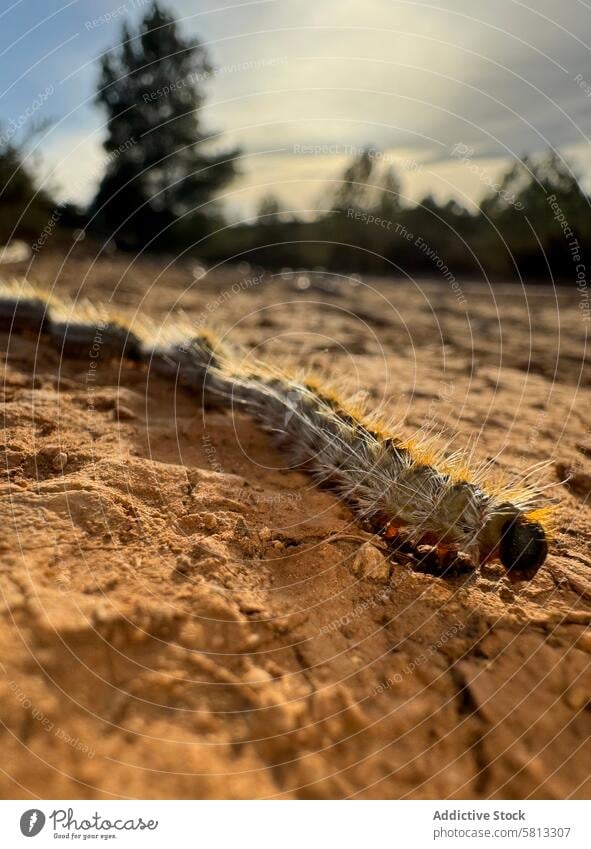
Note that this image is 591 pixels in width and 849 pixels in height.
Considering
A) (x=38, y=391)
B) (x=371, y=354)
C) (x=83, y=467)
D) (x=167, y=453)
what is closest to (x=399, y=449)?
(x=167, y=453)

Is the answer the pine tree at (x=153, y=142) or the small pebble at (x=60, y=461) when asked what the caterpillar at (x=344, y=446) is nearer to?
the small pebble at (x=60, y=461)

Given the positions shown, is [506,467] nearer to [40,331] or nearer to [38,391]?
[38,391]

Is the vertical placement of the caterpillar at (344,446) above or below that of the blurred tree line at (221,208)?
below

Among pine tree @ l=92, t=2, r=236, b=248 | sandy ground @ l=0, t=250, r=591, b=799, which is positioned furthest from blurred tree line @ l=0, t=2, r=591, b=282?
sandy ground @ l=0, t=250, r=591, b=799

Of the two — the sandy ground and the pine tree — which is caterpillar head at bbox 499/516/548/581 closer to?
the sandy ground

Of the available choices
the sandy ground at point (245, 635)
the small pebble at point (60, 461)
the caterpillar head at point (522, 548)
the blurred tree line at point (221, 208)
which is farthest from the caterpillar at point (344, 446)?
the blurred tree line at point (221, 208)

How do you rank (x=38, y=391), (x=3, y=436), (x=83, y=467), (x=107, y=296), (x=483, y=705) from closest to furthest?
(x=483, y=705) → (x=83, y=467) → (x=3, y=436) → (x=38, y=391) → (x=107, y=296)
